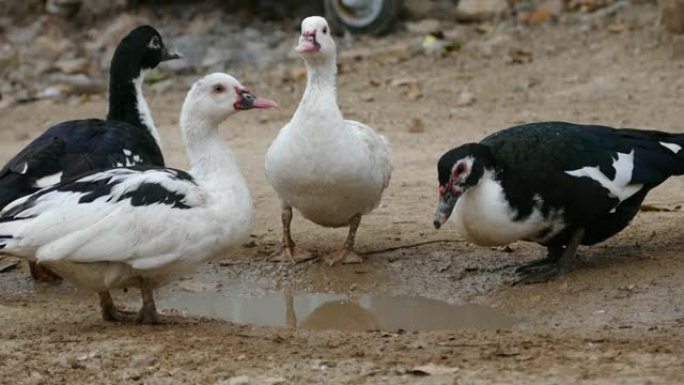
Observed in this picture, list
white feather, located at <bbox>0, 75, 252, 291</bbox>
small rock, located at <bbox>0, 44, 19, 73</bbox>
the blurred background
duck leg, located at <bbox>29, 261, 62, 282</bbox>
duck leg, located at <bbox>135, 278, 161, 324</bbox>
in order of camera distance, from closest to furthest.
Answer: white feather, located at <bbox>0, 75, 252, 291</bbox>, duck leg, located at <bbox>135, 278, 161, 324</bbox>, duck leg, located at <bbox>29, 261, 62, 282</bbox>, the blurred background, small rock, located at <bbox>0, 44, 19, 73</bbox>

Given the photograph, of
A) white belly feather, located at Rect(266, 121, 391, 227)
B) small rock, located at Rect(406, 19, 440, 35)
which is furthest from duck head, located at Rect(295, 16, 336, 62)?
small rock, located at Rect(406, 19, 440, 35)

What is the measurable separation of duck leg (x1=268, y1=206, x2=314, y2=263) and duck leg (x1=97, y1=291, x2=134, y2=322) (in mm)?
1422

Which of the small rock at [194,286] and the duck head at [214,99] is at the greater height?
the duck head at [214,99]

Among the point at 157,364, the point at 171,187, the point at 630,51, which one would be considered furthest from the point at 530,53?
the point at 157,364

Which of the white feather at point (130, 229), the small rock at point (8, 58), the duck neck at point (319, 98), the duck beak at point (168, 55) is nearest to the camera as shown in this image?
the white feather at point (130, 229)

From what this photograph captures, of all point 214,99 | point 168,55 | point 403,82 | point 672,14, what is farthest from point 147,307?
point 672,14

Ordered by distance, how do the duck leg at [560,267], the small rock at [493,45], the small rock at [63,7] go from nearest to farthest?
1. the duck leg at [560,267]
2. the small rock at [493,45]
3. the small rock at [63,7]

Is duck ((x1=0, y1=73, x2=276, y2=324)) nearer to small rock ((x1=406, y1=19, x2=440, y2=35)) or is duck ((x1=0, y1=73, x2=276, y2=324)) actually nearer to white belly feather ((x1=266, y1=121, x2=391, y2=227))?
white belly feather ((x1=266, y1=121, x2=391, y2=227))

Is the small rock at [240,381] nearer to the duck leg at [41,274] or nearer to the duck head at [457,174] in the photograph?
the duck head at [457,174]

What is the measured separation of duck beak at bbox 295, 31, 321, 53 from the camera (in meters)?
7.73

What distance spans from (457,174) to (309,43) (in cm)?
125

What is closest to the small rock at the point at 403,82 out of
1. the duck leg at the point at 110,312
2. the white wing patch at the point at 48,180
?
the white wing patch at the point at 48,180

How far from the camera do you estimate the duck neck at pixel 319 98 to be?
7.67m

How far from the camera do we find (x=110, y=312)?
6.73 meters
